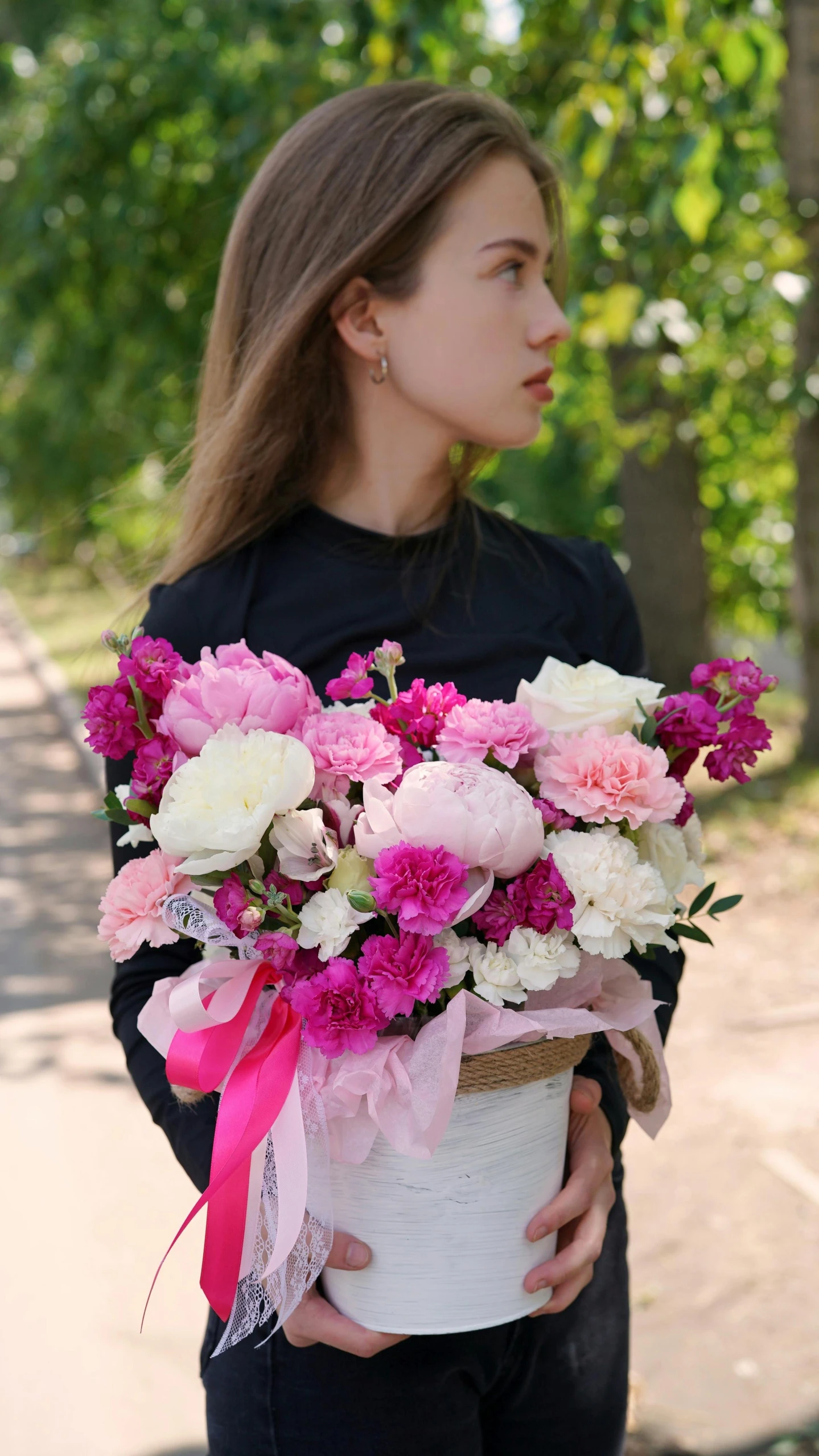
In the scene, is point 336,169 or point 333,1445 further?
point 336,169

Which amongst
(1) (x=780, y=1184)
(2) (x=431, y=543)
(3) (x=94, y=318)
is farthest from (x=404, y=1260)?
(3) (x=94, y=318)

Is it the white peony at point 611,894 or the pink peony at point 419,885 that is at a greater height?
the pink peony at point 419,885

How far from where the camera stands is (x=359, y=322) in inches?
67.6

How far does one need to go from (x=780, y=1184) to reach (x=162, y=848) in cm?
268

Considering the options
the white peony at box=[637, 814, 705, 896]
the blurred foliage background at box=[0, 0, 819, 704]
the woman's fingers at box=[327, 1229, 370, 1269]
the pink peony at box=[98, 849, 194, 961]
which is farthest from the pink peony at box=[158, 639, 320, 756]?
the blurred foliage background at box=[0, 0, 819, 704]

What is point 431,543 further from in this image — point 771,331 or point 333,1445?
point 771,331

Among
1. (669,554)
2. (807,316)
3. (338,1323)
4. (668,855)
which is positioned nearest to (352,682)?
(668,855)

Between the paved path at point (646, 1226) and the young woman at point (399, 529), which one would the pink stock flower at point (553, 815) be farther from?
the paved path at point (646, 1226)

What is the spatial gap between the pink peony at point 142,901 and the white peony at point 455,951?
238mm

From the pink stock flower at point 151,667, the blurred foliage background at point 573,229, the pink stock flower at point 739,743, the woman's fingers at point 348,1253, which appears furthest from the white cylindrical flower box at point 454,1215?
the blurred foliage background at point 573,229

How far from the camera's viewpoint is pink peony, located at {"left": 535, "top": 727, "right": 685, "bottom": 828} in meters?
1.14

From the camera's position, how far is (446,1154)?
117 centimetres

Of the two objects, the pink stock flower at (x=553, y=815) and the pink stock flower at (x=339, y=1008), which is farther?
the pink stock flower at (x=553, y=815)

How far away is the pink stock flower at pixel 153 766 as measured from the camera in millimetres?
1170
